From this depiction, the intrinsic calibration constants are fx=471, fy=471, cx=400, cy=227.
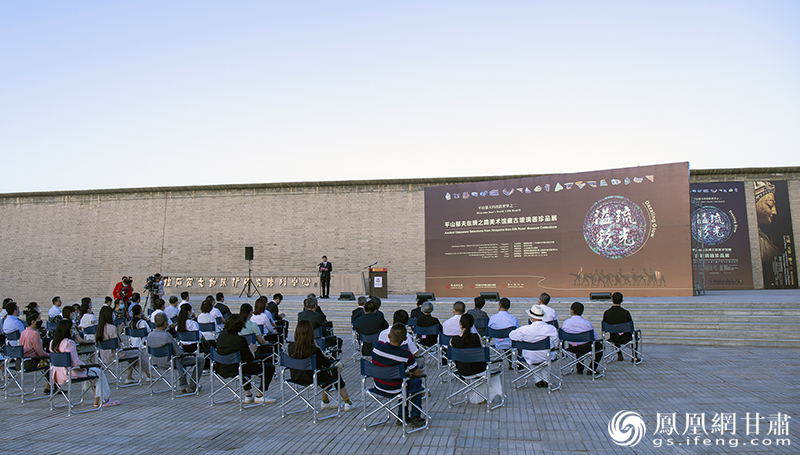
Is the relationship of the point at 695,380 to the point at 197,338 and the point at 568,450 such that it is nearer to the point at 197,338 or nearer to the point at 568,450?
the point at 568,450

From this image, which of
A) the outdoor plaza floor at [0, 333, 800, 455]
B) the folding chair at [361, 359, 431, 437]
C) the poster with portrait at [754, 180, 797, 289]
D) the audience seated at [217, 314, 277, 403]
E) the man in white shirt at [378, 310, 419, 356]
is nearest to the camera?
the outdoor plaza floor at [0, 333, 800, 455]

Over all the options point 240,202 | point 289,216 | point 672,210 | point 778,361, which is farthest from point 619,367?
point 240,202

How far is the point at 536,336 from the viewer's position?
18.3 ft

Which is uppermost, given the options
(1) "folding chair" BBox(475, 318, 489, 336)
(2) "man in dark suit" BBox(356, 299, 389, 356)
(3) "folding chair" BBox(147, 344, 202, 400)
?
(2) "man in dark suit" BBox(356, 299, 389, 356)

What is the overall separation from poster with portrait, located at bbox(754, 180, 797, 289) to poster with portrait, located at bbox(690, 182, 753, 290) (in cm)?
55

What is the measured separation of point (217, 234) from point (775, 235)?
21031 mm

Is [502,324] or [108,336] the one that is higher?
[502,324]

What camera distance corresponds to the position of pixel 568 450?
3.63 meters

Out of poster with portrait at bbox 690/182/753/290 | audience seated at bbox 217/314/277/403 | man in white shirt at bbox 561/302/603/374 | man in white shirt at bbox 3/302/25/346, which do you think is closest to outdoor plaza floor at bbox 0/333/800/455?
audience seated at bbox 217/314/277/403

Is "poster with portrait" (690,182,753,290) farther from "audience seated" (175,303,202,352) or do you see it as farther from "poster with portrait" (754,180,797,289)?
"audience seated" (175,303,202,352)

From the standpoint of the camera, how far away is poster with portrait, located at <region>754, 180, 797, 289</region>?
16203mm

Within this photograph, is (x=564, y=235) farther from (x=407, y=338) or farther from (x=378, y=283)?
(x=407, y=338)

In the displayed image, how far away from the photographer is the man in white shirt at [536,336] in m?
5.56

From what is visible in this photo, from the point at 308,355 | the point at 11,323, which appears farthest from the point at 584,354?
the point at 11,323
